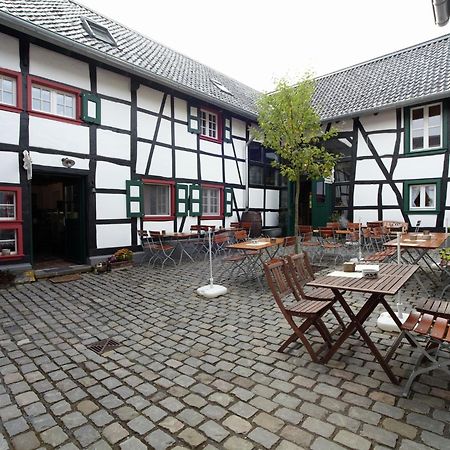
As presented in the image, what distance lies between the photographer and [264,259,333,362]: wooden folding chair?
2.66m

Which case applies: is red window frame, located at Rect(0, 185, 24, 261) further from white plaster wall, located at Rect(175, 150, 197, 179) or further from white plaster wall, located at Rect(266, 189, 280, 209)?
white plaster wall, located at Rect(266, 189, 280, 209)

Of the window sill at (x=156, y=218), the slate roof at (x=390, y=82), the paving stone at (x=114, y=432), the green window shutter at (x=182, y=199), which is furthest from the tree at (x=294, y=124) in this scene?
the paving stone at (x=114, y=432)

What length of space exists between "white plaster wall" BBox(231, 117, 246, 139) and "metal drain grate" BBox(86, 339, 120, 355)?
8561mm

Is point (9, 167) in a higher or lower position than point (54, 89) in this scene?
lower

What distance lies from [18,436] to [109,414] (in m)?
0.50

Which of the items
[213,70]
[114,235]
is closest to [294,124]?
[114,235]

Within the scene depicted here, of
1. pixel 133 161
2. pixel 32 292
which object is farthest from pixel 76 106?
pixel 32 292

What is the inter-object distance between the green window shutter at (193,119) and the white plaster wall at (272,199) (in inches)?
160

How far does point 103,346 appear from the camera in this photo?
10.1 feet

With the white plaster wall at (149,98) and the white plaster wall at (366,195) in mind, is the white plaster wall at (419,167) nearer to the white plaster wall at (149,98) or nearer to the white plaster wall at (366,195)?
the white plaster wall at (366,195)

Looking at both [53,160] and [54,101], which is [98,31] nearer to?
[54,101]

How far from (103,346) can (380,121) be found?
10.2 metres

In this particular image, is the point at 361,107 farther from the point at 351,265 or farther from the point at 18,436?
the point at 18,436

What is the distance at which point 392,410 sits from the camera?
200 centimetres
